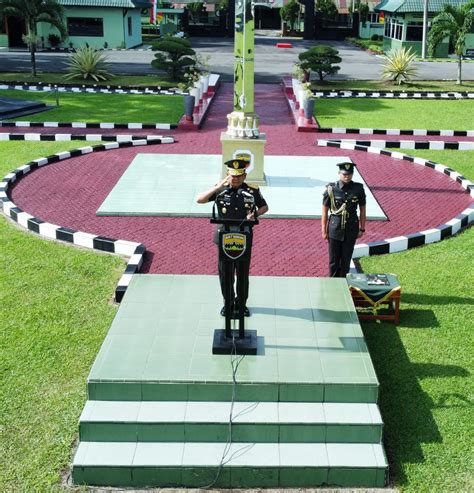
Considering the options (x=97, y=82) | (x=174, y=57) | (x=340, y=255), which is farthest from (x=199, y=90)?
(x=340, y=255)

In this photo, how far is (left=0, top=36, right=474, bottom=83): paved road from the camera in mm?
31719

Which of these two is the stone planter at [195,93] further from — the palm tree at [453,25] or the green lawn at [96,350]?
the palm tree at [453,25]

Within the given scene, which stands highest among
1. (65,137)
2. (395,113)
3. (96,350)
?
(395,113)

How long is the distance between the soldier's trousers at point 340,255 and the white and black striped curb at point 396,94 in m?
18.3

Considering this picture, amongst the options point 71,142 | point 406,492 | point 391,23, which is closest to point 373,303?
point 406,492

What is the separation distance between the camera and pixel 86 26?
4247 centimetres

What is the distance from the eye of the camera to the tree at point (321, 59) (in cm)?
2764

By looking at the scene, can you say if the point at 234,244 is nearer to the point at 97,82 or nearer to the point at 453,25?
the point at 97,82

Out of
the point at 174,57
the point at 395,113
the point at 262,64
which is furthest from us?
the point at 262,64

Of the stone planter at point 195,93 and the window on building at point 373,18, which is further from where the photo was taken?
the window on building at point 373,18

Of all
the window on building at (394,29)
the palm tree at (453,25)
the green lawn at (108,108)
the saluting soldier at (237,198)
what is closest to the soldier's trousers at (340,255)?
the saluting soldier at (237,198)

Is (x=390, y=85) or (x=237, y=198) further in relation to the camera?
(x=390, y=85)

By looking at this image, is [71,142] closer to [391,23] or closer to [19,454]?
[19,454]

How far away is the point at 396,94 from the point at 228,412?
22112 mm
